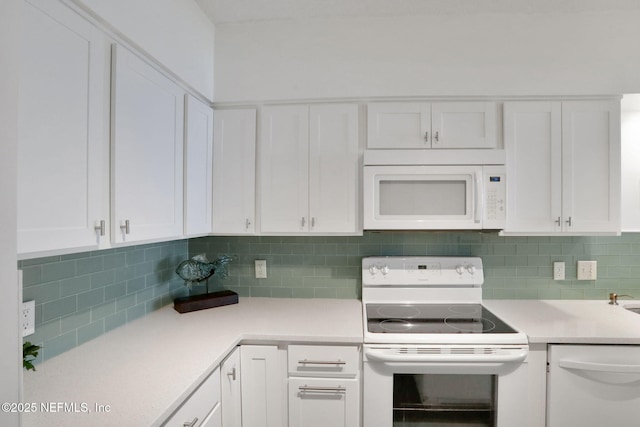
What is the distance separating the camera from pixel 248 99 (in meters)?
2.00

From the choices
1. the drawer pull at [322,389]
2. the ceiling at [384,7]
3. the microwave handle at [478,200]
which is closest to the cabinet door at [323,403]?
the drawer pull at [322,389]

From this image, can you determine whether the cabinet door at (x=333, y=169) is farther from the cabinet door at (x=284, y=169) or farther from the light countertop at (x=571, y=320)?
the light countertop at (x=571, y=320)

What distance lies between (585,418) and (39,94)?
2.40 meters

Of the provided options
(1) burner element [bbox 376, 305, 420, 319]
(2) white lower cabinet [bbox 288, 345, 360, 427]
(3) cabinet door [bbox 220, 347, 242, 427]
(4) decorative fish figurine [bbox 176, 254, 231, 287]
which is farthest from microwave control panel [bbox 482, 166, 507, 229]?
(4) decorative fish figurine [bbox 176, 254, 231, 287]

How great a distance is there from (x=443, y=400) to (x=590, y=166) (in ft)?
4.76

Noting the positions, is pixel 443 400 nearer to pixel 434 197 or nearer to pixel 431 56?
pixel 434 197

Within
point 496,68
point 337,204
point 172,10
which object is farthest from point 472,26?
point 172,10

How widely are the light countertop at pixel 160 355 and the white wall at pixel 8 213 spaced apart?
45 centimetres

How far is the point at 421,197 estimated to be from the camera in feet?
6.18

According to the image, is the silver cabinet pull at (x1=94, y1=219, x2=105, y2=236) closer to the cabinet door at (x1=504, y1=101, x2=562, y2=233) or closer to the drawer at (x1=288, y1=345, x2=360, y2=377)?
the drawer at (x1=288, y1=345, x2=360, y2=377)

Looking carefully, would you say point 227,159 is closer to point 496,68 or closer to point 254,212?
point 254,212

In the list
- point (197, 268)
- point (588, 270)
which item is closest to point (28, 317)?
point (197, 268)

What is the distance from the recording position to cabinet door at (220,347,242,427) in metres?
1.47

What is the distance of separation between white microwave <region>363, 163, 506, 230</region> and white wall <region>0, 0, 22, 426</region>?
1490mm
